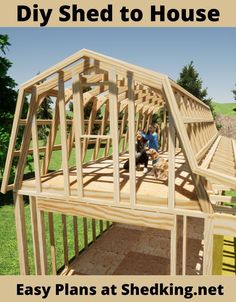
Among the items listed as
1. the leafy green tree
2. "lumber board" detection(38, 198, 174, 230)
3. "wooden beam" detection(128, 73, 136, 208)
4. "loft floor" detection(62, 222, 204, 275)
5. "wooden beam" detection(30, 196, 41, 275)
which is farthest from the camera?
the leafy green tree

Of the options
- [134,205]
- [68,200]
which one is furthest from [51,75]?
[134,205]

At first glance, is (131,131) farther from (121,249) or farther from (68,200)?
(121,249)

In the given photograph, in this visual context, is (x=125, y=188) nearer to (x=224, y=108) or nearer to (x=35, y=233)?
(x=35, y=233)

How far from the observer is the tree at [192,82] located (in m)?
51.1

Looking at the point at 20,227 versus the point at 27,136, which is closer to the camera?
the point at 27,136

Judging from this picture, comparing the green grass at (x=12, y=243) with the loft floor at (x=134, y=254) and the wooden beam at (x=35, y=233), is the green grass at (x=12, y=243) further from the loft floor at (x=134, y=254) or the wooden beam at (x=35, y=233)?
the wooden beam at (x=35, y=233)

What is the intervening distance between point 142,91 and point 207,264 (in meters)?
8.51

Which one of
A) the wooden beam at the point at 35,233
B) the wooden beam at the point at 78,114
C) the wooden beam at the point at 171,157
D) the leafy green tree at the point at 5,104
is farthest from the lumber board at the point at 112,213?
the leafy green tree at the point at 5,104

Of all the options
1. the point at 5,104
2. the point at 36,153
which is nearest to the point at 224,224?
the point at 36,153

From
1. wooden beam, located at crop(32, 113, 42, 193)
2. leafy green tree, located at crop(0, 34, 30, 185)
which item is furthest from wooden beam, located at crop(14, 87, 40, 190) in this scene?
leafy green tree, located at crop(0, 34, 30, 185)

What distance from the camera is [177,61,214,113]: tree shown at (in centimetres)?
5106

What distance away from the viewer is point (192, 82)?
51.6 m

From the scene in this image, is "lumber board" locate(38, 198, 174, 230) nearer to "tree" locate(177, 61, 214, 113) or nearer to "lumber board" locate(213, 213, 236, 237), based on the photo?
"lumber board" locate(213, 213, 236, 237)

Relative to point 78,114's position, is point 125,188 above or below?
below
